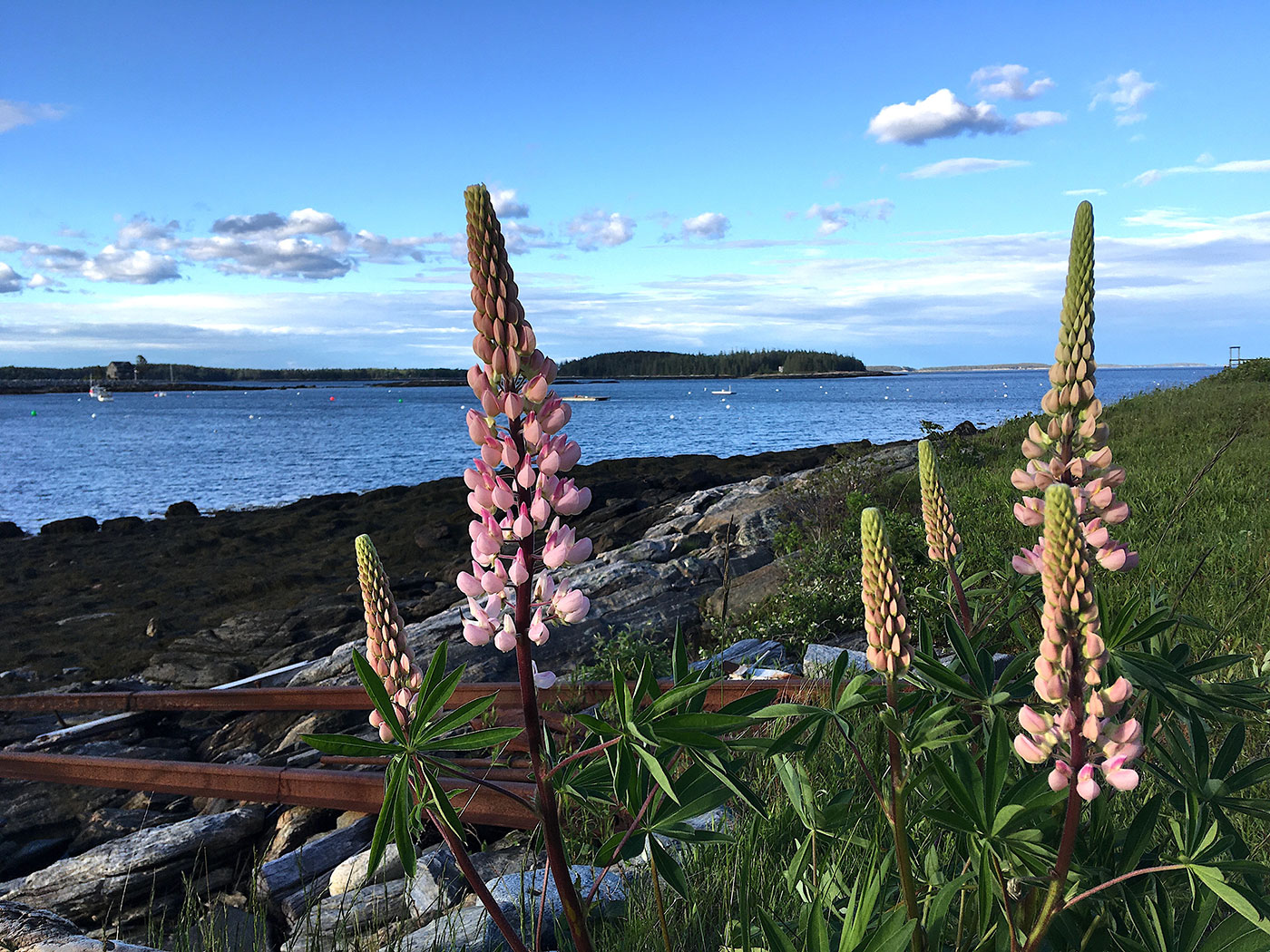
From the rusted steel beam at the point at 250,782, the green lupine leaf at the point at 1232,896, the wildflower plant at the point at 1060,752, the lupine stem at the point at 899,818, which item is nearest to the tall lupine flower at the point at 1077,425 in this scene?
the wildflower plant at the point at 1060,752

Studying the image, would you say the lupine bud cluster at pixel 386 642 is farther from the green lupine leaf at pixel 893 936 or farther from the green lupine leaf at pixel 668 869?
the green lupine leaf at pixel 893 936

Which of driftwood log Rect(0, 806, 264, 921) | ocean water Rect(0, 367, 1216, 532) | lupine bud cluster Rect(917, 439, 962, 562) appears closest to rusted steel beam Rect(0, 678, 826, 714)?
driftwood log Rect(0, 806, 264, 921)

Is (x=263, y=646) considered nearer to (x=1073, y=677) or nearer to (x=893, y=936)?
(x=893, y=936)

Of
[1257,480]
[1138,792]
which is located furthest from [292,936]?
[1257,480]

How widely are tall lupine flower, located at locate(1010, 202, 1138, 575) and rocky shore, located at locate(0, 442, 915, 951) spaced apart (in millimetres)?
2176

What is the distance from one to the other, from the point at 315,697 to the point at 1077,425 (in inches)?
240

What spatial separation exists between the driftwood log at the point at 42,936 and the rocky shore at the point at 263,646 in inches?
0.6

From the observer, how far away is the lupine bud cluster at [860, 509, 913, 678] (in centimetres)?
169

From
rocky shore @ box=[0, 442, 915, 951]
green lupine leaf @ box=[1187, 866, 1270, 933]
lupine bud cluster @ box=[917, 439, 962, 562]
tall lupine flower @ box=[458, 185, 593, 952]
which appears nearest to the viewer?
green lupine leaf @ box=[1187, 866, 1270, 933]

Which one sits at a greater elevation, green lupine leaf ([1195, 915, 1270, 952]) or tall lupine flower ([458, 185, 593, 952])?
tall lupine flower ([458, 185, 593, 952])

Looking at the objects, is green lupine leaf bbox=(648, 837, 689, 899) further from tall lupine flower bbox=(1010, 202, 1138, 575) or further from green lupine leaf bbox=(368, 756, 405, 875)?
tall lupine flower bbox=(1010, 202, 1138, 575)

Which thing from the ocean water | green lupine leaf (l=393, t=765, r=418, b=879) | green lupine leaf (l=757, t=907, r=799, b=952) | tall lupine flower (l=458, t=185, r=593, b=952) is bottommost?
the ocean water

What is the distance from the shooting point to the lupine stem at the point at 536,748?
162 cm

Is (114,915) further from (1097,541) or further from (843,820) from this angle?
(1097,541)
